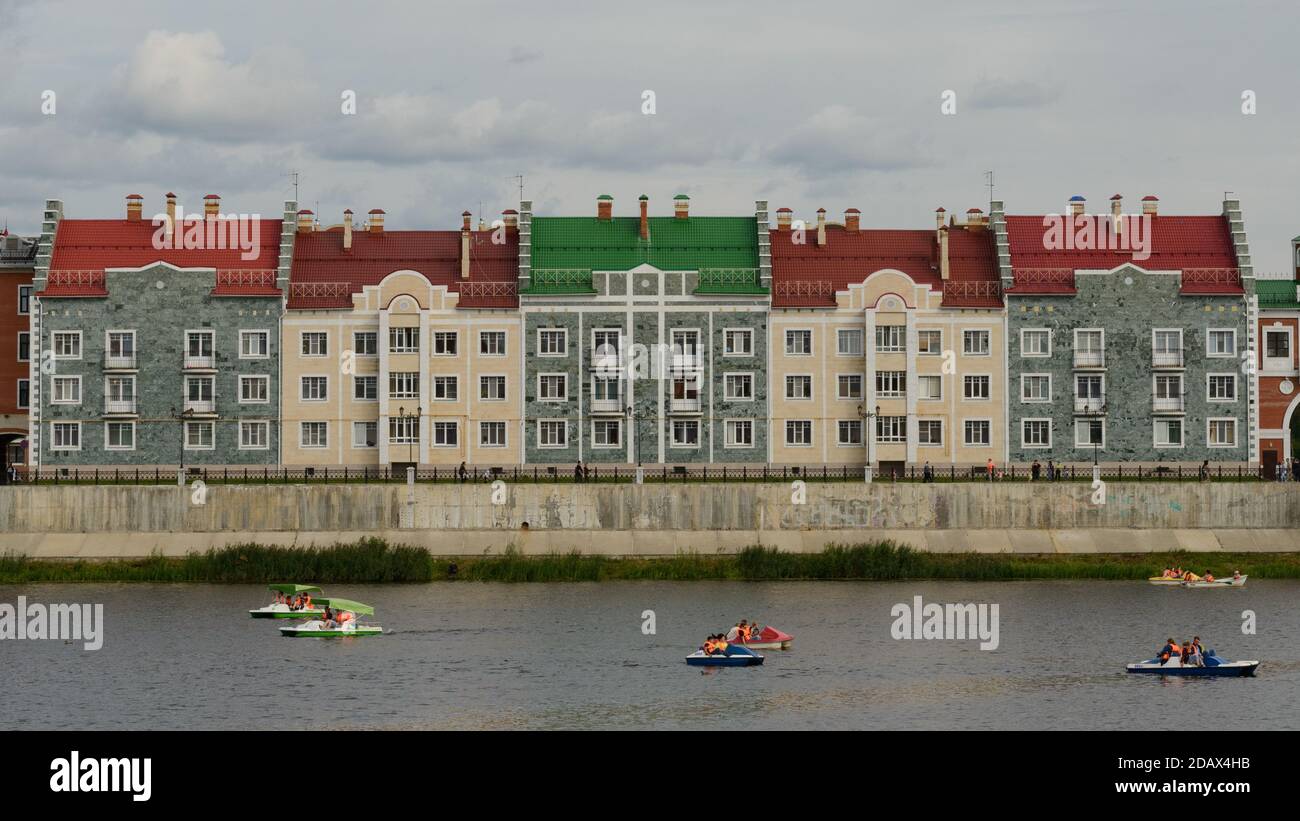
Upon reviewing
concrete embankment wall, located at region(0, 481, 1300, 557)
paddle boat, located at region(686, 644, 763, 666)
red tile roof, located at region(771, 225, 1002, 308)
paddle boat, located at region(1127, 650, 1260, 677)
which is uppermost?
red tile roof, located at region(771, 225, 1002, 308)

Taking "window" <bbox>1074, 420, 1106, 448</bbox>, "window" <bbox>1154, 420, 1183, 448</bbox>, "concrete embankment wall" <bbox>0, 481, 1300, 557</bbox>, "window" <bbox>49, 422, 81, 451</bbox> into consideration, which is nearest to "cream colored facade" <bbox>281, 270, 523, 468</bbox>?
"window" <bbox>49, 422, 81, 451</bbox>

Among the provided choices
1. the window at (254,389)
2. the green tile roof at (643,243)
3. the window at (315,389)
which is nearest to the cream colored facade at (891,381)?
the green tile roof at (643,243)

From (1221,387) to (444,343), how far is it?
145 feet

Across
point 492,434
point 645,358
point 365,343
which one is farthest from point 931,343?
point 365,343

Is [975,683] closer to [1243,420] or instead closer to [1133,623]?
[1133,623]

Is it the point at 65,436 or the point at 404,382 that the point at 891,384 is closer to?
the point at 404,382

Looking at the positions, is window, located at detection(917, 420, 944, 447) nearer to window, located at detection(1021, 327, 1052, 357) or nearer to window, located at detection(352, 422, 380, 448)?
window, located at detection(1021, 327, 1052, 357)

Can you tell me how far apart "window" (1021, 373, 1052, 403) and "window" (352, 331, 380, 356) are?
36787 mm

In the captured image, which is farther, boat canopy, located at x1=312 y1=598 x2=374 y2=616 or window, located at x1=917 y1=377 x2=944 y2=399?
window, located at x1=917 y1=377 x2=944 y2=399

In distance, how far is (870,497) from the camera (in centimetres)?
9862

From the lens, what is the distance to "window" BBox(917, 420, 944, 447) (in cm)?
11306

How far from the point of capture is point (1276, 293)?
387 feet

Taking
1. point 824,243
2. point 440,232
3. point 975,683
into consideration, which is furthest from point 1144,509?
point 440,232

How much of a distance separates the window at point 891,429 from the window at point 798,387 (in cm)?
427
